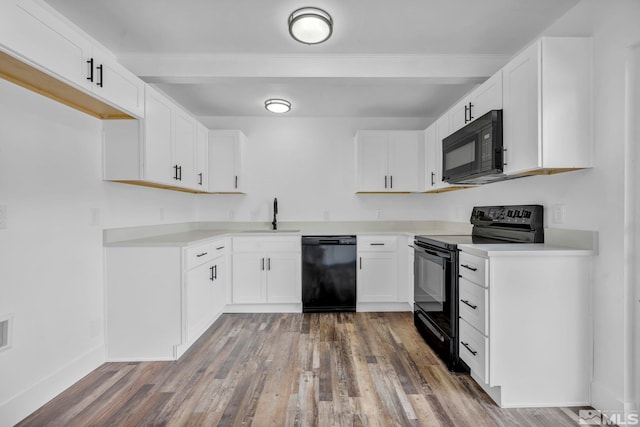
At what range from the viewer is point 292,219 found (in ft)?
13.6

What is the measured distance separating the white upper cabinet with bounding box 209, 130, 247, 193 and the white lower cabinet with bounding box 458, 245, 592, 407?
301 cm

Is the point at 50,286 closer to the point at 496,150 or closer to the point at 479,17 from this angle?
the point at 496,150

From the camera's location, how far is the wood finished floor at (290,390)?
1.71m

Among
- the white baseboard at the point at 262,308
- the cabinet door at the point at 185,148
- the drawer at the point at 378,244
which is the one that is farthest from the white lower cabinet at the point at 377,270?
the cabinet door at the point at 185,148

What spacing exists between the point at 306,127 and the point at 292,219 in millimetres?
1286

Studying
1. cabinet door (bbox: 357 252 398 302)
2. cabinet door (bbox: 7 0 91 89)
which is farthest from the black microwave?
cabinet door (bbox: 7 0 91 89)

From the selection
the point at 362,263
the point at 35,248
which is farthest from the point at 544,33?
the point at 35,248

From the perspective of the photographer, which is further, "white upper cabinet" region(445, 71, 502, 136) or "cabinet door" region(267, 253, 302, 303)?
"cabinet door" region(267, 253, 302, 303)

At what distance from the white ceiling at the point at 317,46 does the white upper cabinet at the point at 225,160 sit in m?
0.70

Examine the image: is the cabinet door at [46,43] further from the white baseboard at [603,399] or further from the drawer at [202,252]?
the white baseboard at [603,399]

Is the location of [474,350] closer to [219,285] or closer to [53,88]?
[219,285]

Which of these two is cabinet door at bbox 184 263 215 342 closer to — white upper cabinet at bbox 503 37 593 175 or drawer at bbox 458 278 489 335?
drawer at bbox 458 278 489 335

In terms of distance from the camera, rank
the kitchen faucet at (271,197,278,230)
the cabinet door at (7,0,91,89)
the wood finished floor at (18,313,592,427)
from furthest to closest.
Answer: the kitchen faucet at (271,197,278,230) → the wood finished floor at (18,313,592,427) → the cabinet door at (7,0,91,89)

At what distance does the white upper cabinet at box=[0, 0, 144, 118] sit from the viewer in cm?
138
